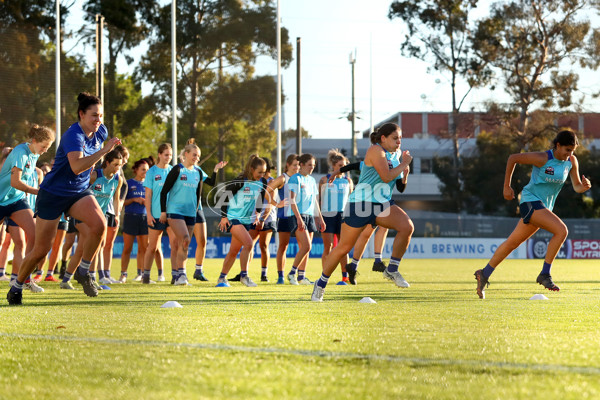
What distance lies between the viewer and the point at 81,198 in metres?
8.48

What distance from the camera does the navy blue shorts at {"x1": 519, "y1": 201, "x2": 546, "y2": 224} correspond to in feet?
33.8

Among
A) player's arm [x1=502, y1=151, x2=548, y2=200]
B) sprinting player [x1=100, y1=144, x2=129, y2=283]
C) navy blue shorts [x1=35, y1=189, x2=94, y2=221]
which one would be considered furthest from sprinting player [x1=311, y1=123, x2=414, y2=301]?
sprinting player [x1=100, y1=144, x2=129, y2=283]

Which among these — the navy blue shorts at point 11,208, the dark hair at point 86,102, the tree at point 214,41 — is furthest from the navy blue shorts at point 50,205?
the tree at point 214,41

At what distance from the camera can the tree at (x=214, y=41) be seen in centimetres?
3394

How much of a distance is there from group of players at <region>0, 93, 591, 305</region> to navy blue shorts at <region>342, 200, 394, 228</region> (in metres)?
0.01

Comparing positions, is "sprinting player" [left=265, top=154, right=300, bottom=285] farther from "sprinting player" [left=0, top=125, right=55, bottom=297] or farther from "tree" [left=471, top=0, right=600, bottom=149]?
"tree" [left=471, top=0, right=600, bottom=149]

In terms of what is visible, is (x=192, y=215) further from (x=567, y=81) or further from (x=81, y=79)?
(x=567, y=81)

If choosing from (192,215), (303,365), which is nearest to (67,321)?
(303,365)

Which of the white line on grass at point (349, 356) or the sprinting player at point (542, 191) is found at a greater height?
the sprinting player at point (542, 191)

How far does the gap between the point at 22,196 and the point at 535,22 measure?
120 feet

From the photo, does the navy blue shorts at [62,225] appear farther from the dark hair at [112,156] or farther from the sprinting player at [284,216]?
the sprinting player at [284,216]

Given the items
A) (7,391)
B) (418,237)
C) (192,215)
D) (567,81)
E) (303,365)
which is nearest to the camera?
(7,391)

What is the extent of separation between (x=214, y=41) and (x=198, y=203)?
23.8 meters

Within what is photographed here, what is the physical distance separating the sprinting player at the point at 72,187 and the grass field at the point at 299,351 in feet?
1.81
